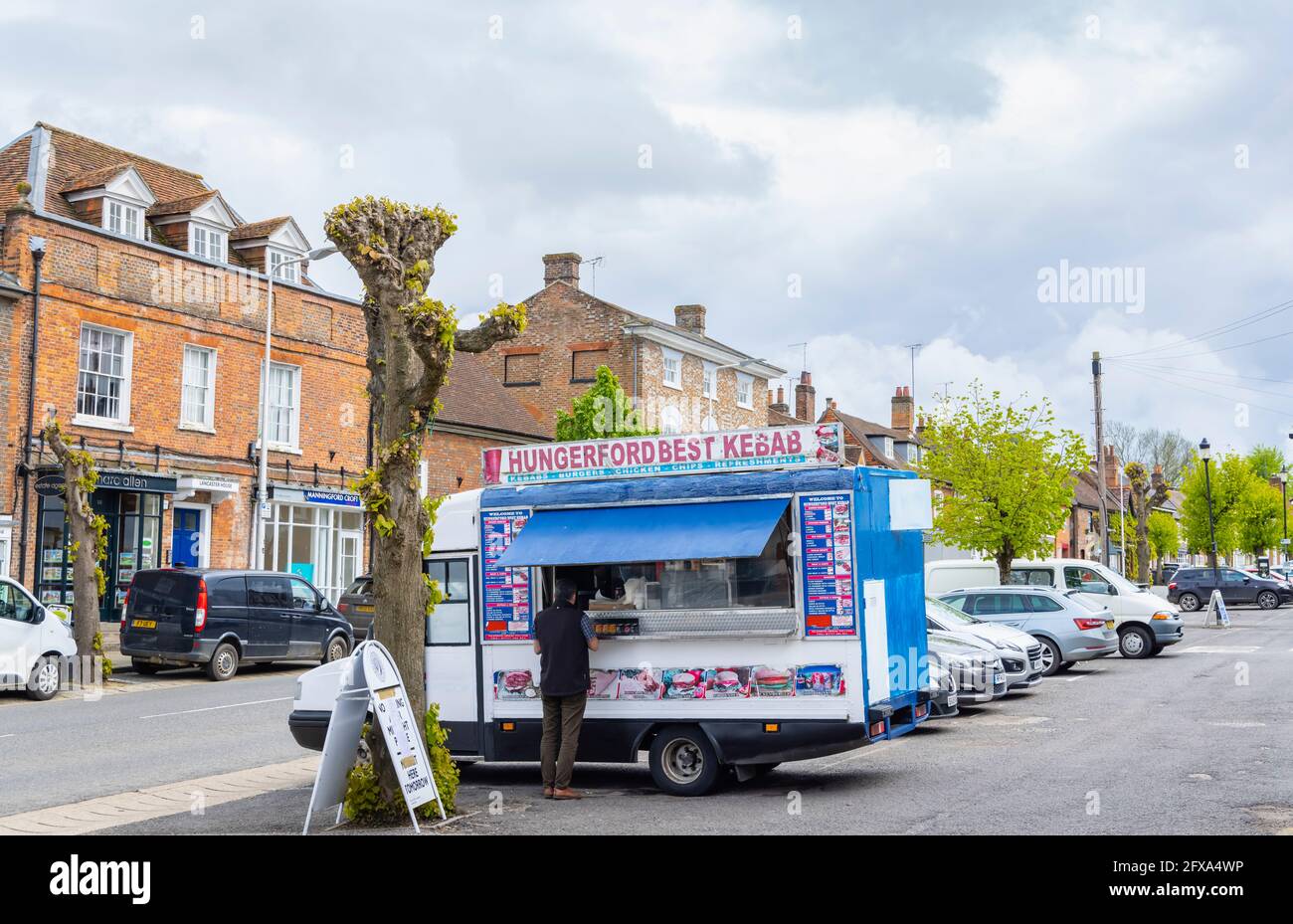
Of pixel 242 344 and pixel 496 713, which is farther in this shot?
pixel 242 344

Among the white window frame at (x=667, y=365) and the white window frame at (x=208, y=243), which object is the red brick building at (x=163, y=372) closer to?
the white window frame at (x=208, y=243)

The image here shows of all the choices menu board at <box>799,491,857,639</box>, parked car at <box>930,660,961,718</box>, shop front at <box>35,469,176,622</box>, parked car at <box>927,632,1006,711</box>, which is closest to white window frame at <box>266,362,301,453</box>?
shop front at <box>35,469,176,622</box>

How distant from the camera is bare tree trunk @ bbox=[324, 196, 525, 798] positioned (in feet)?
30.1

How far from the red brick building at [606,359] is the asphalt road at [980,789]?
29929 mm

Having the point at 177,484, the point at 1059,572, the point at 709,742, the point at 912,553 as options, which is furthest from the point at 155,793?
the point at 1059,572

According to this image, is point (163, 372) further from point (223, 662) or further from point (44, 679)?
point (44, 679)

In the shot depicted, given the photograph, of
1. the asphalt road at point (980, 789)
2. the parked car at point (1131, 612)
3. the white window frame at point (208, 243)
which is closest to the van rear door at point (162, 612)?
the asphalt road at point (980, 789)

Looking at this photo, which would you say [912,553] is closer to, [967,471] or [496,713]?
[496,713]

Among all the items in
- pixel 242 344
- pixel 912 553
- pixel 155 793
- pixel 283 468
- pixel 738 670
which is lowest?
pixel 155 793

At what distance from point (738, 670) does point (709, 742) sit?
26.3 inches

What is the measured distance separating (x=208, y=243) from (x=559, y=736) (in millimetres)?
22625

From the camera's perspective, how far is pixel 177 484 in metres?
26.8

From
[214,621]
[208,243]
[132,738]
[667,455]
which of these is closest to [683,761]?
[667,455]
